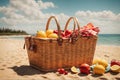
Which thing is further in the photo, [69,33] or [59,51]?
[69,33]

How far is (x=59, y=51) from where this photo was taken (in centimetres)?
353

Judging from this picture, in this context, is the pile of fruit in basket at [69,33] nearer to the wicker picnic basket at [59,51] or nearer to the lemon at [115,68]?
the wicker picnic basket at [59,51]

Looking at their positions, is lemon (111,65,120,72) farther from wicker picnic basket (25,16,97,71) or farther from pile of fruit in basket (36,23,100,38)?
pile of fruit in basket (36,23,100,38)

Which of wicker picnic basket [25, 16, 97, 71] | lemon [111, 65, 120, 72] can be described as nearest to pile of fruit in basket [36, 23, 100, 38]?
wicker picnic basket [25, 16, 97, 71]

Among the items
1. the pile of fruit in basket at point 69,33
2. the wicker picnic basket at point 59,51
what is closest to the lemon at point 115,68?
the wicker picnic basket at point 59,51

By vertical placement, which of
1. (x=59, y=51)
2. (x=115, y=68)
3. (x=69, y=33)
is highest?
(x=69, y=33)

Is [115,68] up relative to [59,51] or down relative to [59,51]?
down

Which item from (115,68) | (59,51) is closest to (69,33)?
(59,51)

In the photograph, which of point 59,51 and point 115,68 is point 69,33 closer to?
point 59,51

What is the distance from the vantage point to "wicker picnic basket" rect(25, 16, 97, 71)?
3.43 metres

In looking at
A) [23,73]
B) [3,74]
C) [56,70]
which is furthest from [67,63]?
[3,74]

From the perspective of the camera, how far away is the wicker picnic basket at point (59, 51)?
343 centimetres

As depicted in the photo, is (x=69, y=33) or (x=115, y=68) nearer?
(x=115, y=68)

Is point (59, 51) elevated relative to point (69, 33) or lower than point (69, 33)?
lower
